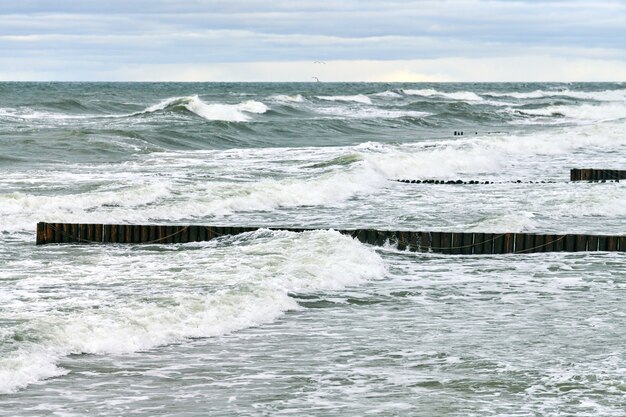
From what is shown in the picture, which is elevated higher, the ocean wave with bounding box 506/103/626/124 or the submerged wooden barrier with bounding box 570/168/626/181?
the ocean wave with bounding box 506/103/626/124

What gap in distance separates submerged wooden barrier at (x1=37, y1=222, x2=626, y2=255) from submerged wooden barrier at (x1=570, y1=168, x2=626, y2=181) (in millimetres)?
13006

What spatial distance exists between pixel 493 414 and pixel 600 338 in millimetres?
3194

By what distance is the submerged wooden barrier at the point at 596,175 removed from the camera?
31281 millimetres

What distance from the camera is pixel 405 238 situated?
741 inches

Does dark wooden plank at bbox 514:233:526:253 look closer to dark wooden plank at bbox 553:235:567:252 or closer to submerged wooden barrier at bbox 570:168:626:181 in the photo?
dark wooden plank at bbox 553:235:567:252

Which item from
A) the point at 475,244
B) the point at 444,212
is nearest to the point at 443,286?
the point at 475,244

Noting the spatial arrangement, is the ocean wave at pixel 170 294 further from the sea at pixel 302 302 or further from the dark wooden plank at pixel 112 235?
the dark wooden plank at pixel 112 235

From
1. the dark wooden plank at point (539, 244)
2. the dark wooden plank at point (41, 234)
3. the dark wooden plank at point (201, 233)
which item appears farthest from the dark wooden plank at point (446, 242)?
the dark wooden plank at point (41, 234)

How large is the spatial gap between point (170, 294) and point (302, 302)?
172 centimetres

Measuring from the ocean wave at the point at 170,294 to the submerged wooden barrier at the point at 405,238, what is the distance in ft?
2.07

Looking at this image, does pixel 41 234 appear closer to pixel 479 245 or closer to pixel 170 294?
pixel 170 294

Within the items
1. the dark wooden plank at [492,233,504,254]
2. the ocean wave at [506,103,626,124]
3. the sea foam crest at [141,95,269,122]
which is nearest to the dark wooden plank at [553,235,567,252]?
the dark wooden plank at [492,233,504,254]

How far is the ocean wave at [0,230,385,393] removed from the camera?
11.5 meters

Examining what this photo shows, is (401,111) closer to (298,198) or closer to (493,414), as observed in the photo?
(298,198)
